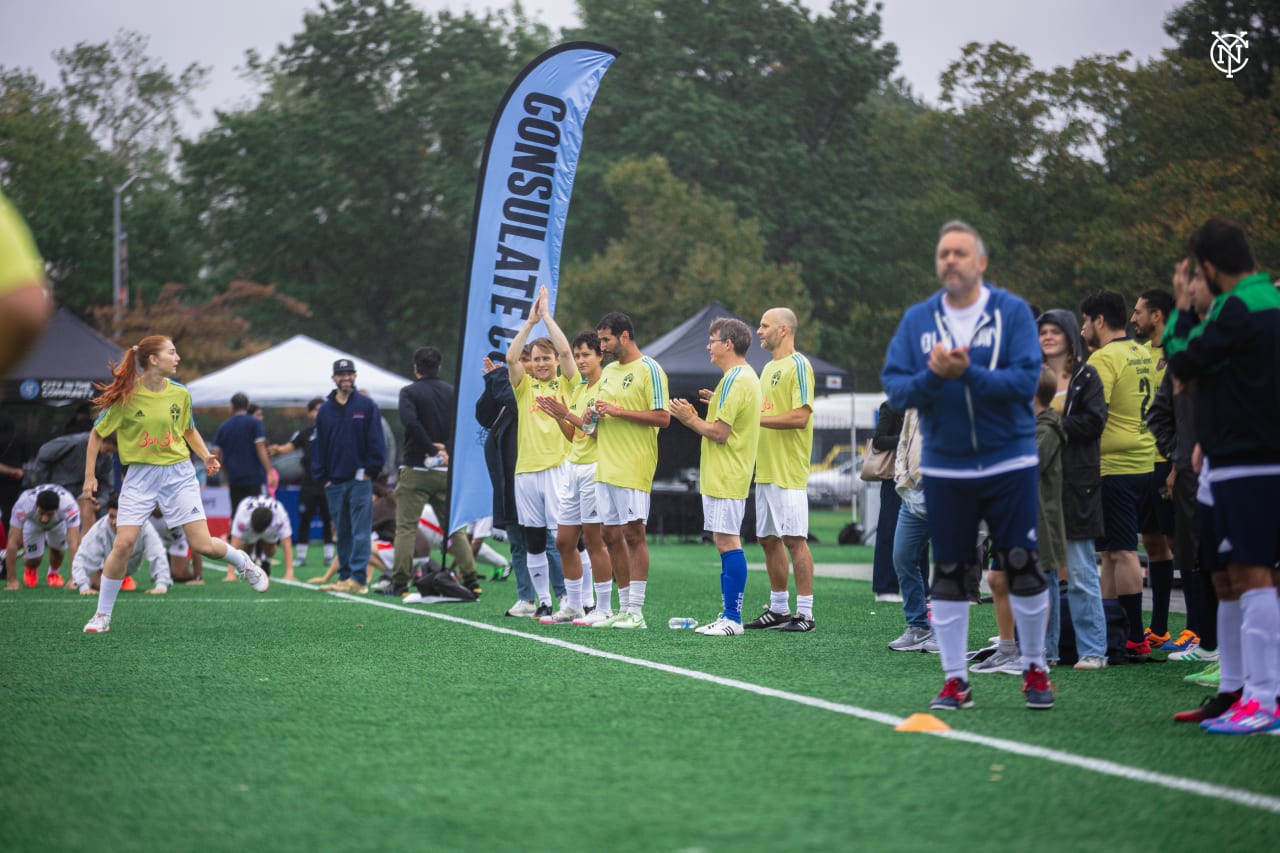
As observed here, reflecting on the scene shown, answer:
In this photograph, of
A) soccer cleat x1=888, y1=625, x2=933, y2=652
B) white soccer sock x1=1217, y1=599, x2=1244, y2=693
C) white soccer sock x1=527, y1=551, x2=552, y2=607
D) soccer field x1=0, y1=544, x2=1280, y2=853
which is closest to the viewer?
soccer field x1=0, y1=544, x2=1280, y2=853

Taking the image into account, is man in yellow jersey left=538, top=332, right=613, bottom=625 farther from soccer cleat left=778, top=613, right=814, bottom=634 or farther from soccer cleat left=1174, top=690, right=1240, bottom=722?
soccer cleat left=1174, top=690, right=1240, bottom=722

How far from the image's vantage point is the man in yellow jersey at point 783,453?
9.78 meters

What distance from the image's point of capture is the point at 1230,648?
6.21 meters

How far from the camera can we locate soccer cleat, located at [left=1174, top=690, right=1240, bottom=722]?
240 inches

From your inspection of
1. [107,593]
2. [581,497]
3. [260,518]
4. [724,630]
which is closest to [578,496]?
[581,497]

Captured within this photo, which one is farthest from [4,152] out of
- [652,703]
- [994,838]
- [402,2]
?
[994,838]

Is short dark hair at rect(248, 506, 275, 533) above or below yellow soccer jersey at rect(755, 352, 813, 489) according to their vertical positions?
below

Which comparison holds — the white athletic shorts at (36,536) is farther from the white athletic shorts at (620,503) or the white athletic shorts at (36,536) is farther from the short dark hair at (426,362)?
the white athletic shorts at (620,503)

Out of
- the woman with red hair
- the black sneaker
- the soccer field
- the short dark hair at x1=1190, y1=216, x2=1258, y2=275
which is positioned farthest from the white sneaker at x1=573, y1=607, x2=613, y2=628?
the short dark hair at x1=1190, y1=216, x2=1258, y2=275

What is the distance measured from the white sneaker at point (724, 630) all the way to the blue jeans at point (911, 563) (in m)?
1.17

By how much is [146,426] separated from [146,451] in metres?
0.18

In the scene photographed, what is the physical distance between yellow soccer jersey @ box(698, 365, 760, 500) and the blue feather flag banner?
2.78 meters

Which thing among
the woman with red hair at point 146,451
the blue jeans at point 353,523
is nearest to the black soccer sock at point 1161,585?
the woman with red hair at point 146,451

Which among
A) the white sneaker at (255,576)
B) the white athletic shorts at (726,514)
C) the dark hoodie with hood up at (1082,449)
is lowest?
the white sneaker at (255,576)
